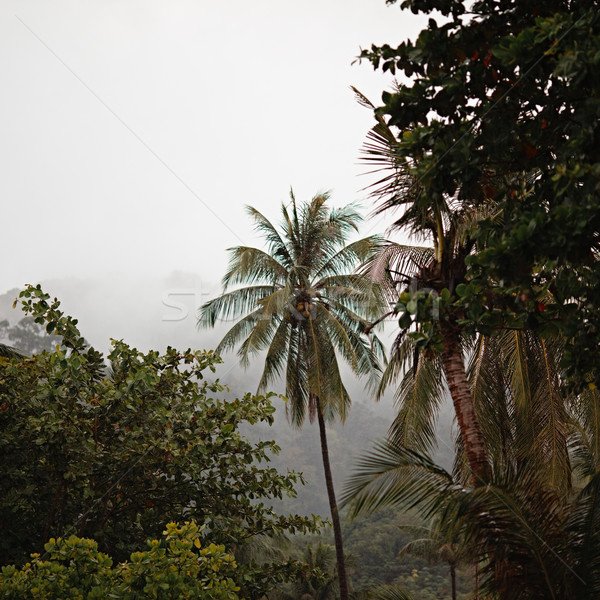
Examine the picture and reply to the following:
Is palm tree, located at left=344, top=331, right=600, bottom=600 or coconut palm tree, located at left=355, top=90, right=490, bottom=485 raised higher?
coconut palm tree, located at left=355, top=90, right=490, bottom=485

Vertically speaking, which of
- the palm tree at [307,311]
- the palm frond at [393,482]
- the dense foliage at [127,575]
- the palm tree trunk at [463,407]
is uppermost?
the palm tree at [307,311]

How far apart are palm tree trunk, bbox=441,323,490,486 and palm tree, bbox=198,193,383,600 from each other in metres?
5.89

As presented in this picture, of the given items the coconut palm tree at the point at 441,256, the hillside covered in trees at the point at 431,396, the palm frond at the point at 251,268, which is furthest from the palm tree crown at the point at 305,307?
the coconut palm tree at the point at 441,256

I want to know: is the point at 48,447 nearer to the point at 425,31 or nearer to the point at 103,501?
the point at 103,501

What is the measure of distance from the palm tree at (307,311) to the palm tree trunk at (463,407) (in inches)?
232

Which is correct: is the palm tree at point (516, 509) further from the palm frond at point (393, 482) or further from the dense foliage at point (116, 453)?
the dense foliage at point (116, 453)

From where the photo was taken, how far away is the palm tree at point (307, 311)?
12.1 meters

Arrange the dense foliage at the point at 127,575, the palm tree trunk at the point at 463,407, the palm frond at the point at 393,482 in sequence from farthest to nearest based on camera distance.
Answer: the palm tree trunk at the point at 463,407 → the palm frond at the point at 393,482 → the dense foliage at the point at 127,575

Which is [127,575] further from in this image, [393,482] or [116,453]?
[393,482]

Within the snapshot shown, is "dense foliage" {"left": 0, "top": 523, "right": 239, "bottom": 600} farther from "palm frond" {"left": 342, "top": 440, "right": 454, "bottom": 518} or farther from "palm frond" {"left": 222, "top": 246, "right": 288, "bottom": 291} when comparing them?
"palm frond" {"left": 222, "top": 246, "right": 288, "bottom": 291}

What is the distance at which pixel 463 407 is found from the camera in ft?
18.1

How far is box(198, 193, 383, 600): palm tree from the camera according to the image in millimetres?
12109

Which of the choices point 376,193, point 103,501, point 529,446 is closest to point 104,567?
point 103,501

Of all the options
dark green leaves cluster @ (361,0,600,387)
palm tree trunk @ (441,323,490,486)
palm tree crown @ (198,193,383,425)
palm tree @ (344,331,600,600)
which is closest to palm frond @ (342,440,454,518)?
palm tree @ (344,331,600,600)
